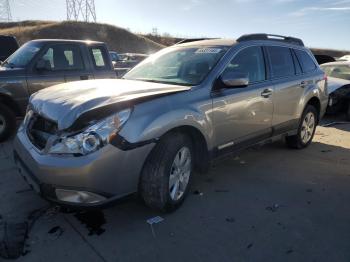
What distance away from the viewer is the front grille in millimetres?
3473

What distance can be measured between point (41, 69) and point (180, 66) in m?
3.31

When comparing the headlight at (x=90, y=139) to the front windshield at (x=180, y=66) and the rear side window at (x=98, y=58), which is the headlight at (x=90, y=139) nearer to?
the front windshield at (x=180, y=66)

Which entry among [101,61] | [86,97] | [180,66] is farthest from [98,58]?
[86,97]

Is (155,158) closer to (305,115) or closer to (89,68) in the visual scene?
(305,115)

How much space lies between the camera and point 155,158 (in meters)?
3.56

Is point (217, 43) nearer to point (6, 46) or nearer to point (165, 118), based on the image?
point (165, 118)

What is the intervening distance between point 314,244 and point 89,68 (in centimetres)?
540

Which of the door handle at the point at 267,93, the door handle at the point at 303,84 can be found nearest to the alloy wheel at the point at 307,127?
the door handle at the point at 303,84

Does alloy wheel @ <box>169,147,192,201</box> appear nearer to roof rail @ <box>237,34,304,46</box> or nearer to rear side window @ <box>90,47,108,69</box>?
roof rail @ <box>237,34,304,46</box>

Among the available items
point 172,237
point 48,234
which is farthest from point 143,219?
point 48,234

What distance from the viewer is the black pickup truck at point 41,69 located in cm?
655

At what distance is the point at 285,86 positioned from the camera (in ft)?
17.8

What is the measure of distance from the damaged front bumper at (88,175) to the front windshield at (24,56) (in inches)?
155

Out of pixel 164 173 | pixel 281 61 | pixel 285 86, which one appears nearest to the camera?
pixel 164 173
